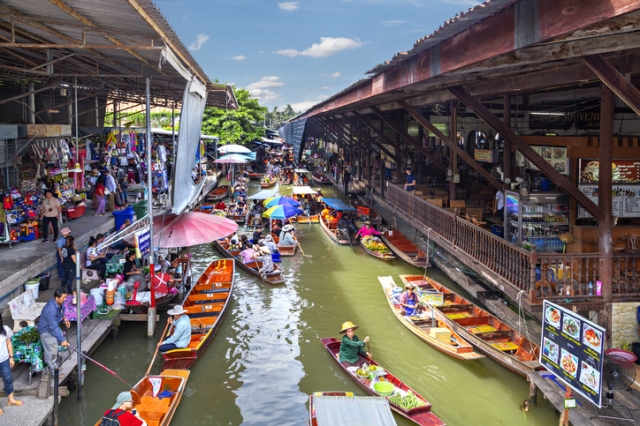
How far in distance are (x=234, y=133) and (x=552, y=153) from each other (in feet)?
107

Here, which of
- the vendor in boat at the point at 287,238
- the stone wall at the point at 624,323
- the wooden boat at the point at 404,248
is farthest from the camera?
the vendor in boat at the point at 287,238

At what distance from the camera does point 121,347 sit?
10.1 m

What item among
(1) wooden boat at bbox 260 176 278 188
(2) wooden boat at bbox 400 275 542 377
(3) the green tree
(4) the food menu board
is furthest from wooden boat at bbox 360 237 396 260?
(3) the green tree

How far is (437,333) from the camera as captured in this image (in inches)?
389

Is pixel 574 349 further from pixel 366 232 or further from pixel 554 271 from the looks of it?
pixel 366 232

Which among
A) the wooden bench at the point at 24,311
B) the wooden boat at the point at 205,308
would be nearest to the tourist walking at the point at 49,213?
the wooden bench at the point at 24,311

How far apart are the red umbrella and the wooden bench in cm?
268

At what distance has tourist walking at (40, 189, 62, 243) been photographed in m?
11.8

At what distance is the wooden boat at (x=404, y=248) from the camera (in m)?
15.4

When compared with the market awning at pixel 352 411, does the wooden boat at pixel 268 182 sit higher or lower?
higher

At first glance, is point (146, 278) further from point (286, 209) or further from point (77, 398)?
point (286, 209)

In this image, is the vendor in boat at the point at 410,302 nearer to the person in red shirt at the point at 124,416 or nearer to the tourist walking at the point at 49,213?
the person in red shirt at the point at 124,416

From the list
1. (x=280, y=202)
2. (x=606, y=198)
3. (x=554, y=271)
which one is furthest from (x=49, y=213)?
(x=606, y=198)

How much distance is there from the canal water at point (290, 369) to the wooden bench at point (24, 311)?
51.0 inches
